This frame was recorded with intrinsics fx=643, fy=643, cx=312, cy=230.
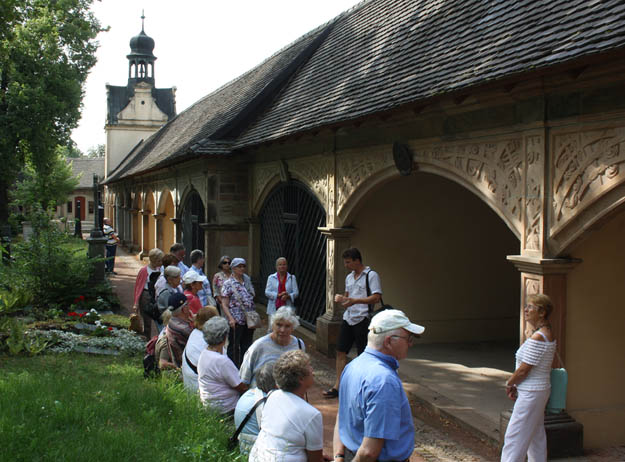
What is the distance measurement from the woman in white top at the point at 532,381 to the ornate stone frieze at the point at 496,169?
121 centimetres

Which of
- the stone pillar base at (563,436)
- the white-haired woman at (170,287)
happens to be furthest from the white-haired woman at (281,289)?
the stone pillar base at (563,436)

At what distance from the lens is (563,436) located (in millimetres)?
5461

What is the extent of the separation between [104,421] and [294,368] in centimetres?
254

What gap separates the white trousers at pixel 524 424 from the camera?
471 centimetres

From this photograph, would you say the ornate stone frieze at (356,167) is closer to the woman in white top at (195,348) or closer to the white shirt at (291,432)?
the woman in white top at (195,348)

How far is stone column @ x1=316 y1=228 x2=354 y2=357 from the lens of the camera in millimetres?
9562

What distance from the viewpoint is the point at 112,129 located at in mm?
44781

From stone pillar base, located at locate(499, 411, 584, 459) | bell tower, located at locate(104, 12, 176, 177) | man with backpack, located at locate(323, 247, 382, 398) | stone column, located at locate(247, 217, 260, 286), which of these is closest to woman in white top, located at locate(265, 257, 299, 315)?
man with backpack, located at locate(323, 247, 382, 398)

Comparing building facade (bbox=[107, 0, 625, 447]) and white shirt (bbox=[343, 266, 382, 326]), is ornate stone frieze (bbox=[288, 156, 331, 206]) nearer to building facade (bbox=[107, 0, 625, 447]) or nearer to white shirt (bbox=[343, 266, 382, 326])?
building facade (bbox=[107, 0, 625, 447])

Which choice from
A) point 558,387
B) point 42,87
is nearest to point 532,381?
point 558,387

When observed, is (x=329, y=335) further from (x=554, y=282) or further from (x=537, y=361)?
(x=537, y=361)

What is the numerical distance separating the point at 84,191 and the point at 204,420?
59519 mm

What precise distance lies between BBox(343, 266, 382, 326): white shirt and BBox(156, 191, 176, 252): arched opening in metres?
16.5

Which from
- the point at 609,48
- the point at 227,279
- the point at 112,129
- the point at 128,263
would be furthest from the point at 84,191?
the point at 609,48
